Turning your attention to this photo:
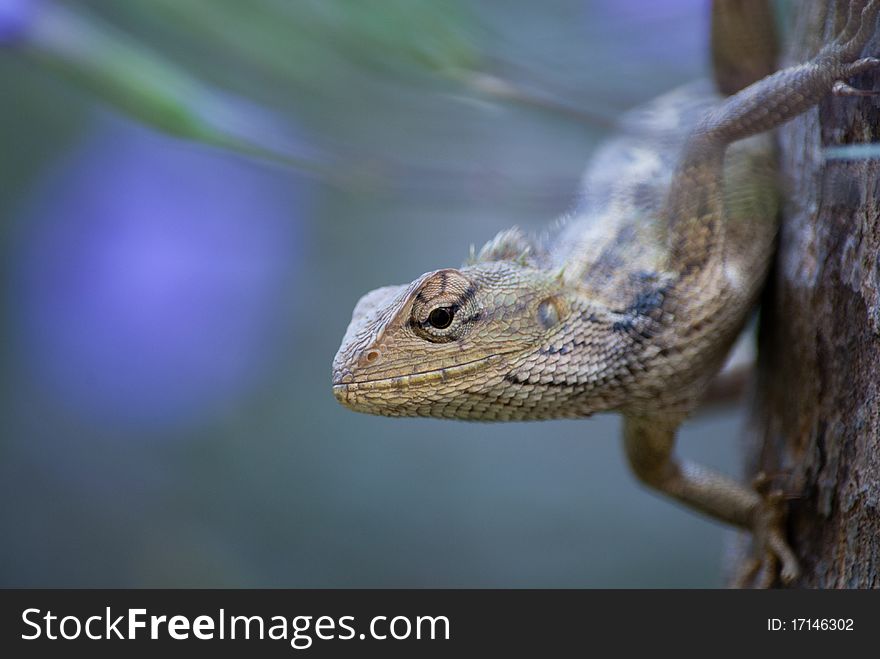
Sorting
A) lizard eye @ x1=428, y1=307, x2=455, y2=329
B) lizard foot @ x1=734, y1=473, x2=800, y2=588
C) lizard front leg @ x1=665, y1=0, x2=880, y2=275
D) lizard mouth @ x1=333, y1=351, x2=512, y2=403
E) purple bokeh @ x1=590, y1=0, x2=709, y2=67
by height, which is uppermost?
purple bokeh @ x1=590, y1=0, x2=709, y2=67

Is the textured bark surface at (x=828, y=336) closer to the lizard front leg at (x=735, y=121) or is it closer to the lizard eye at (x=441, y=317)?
the lizard front leg at (x=735, y=121)

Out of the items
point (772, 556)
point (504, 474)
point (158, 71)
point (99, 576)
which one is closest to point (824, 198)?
point (772, 556)

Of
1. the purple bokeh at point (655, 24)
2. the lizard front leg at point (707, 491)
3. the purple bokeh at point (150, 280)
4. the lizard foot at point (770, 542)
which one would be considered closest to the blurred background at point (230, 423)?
the purple bokeh at point (150, 280)

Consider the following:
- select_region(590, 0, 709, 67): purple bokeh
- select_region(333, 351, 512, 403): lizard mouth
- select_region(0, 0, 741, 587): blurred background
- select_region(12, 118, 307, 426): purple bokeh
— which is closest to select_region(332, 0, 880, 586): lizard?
select_region(333, 351, 512, 403): lizard mouth

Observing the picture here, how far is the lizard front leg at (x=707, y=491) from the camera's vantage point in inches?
77.0

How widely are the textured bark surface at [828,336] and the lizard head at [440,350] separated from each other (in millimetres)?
577

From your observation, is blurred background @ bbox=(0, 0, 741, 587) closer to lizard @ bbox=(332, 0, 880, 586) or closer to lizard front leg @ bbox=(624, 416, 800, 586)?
lizard @ bbox=(332, 0, 880, 586)

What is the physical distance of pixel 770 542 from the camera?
1951 millimetres

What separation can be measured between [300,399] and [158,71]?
13.6 feet

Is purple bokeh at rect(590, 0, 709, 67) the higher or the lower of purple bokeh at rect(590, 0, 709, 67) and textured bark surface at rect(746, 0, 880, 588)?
the higher

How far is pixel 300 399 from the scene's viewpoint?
18.8 ft

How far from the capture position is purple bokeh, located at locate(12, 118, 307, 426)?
508 centimetres

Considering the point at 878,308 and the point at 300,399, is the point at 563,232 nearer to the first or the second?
the point at 878,308

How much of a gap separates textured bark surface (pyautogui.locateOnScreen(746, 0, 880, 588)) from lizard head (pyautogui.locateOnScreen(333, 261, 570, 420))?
1.89 feet
